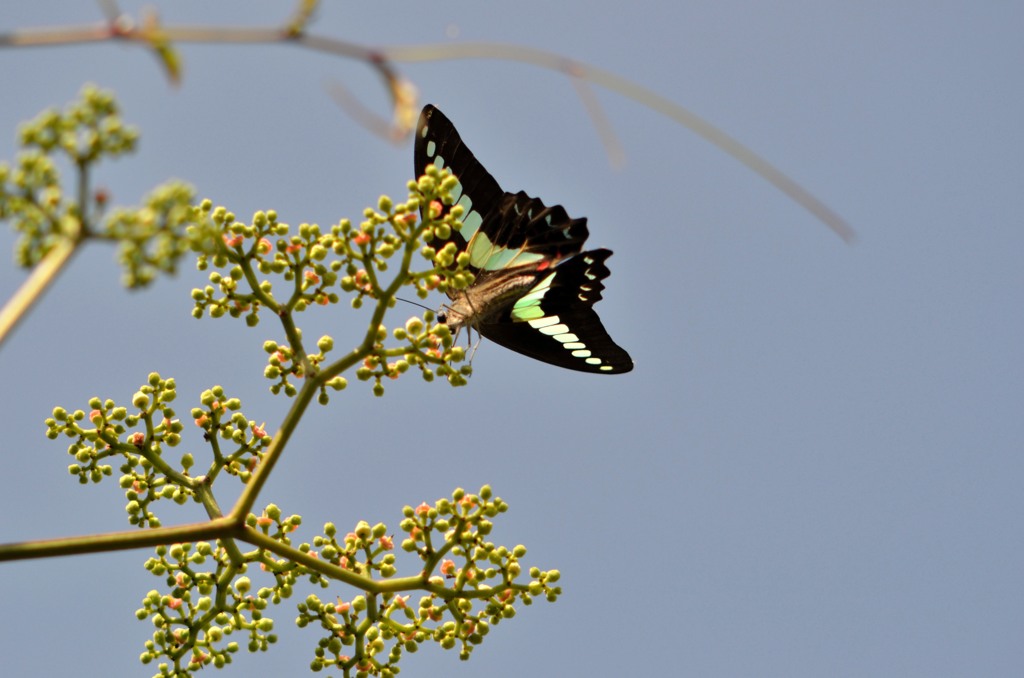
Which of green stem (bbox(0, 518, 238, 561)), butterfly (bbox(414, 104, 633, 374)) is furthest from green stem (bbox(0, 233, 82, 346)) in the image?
butterfly (bbox(414, 104, 633, 374))

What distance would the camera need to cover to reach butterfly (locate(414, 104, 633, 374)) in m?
9.19

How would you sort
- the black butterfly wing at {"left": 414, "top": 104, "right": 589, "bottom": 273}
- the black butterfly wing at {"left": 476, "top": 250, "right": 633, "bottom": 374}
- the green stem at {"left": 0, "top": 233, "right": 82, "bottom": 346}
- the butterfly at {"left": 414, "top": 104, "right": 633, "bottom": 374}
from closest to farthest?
the green stem at {"left": 0, "top": 233, "right": 82, "bottom": 346}, the black butterfly wing at {"left": 414, "top": 104, "right": 589, "bottom": 273}, the butterfly at {"left": 414, "top": 104, "right": 633, "bottom": 374}, the black butterfly wing at {"left": 476, "top": 250, "right": 633, "bottom": 374}

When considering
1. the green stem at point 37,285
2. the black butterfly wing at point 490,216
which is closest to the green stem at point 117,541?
the green stem at point 37,285

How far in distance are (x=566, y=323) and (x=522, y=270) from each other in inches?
26.4

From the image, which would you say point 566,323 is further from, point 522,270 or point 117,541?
point 117,541

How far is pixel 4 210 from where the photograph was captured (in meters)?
4.62

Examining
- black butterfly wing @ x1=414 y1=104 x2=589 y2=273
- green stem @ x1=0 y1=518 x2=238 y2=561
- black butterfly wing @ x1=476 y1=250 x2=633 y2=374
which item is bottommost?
green stem @ x1=0 y1=518 x2=238 y2=561

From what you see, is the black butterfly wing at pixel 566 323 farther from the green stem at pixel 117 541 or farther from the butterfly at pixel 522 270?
the green stem at pixel 117 541

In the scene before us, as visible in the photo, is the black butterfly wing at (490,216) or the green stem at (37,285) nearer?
the green stem at (37,285)

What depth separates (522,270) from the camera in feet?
30.9

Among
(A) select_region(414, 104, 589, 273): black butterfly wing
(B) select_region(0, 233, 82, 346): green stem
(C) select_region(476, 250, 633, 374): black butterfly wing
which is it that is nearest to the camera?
(B) select_region(0, 233, 82, 346): green stem

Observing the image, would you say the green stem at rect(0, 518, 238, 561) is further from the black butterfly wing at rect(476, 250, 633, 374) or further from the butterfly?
the black butterfly wing at rect(476, 250, 633, 374)

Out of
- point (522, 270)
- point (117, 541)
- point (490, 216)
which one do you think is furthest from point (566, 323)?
point (117, 541)

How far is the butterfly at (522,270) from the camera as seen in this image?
9.19 m
